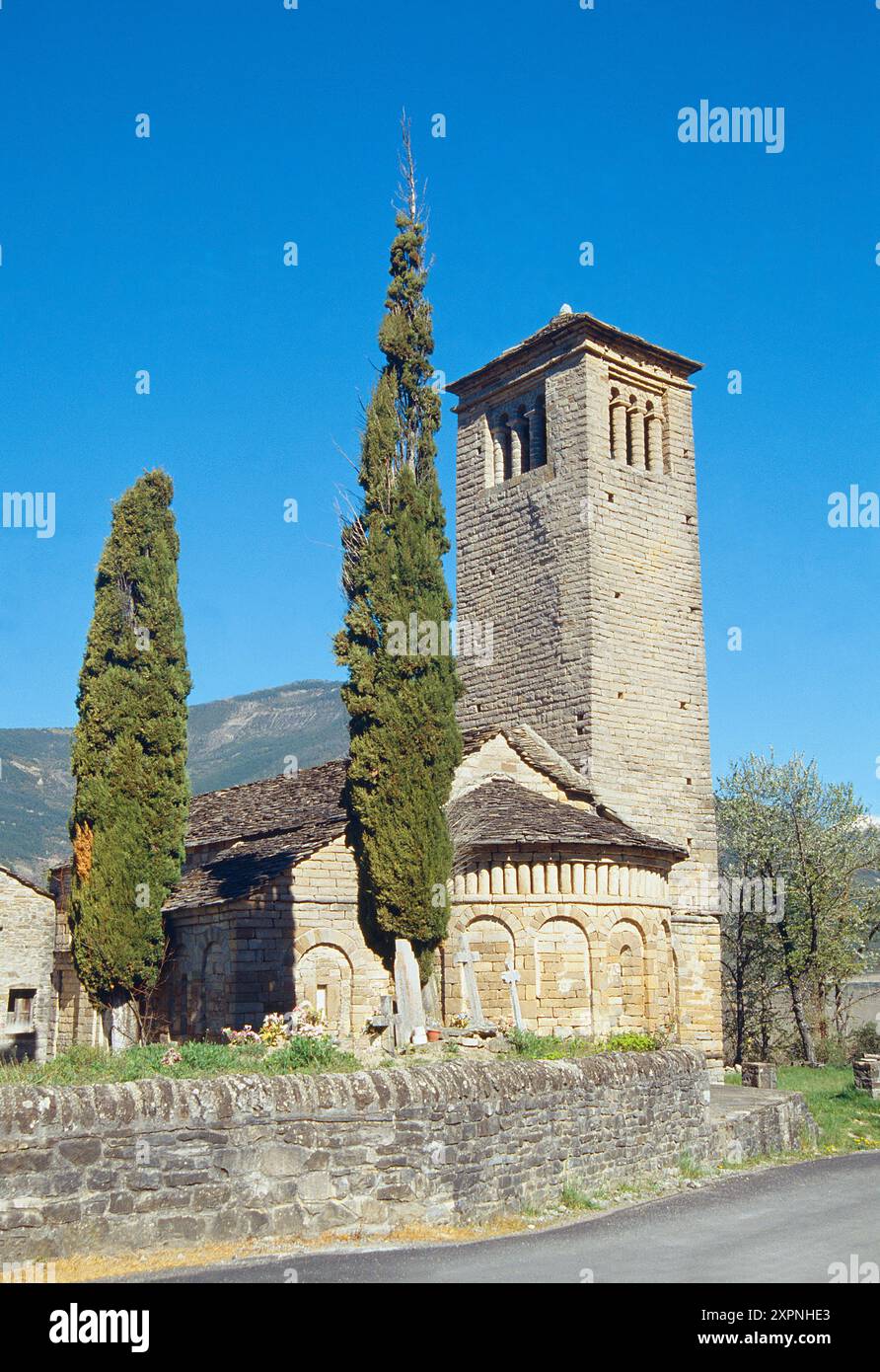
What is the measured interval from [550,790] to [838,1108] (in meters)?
8.42

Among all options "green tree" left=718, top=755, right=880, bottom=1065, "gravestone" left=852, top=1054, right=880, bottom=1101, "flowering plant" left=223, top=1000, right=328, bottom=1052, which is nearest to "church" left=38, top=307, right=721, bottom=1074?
"gravestone" left=852, top=1054, right=880, bottom=1101

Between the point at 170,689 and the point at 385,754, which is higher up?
the point at 170,689

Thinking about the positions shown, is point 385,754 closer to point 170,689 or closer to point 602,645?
point 170,689

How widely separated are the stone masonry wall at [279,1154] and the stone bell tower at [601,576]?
1172 centimetres

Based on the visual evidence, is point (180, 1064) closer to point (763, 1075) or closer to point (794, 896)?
point (763, 1075)

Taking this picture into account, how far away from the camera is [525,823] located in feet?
63.5

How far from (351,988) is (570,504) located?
10.8m

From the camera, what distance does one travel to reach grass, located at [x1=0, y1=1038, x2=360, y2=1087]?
9.64 metres

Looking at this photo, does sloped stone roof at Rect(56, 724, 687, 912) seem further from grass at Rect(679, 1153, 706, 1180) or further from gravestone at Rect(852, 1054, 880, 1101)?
gravestone at Rect(852, 1054, 880, 1101)

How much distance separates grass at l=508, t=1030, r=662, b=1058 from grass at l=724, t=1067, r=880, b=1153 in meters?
5.85

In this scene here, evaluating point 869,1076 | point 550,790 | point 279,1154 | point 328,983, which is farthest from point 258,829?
point 279,1154

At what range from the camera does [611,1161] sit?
43.9 ft
